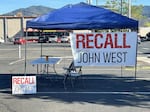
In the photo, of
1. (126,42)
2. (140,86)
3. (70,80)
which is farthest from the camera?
(70,80)

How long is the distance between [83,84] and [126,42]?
2503mm

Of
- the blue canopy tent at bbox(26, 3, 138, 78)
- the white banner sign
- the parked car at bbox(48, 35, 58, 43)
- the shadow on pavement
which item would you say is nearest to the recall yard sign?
the blue canopy tent at bbox(26, 3, 138, 78)

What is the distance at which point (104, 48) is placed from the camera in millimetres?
13828

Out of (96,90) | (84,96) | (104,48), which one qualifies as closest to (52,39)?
(96,90)

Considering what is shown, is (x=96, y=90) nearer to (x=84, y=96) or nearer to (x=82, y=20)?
(x=84, y=96)

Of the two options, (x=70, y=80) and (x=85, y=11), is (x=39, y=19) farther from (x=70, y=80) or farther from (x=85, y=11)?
(x=70, y=80)

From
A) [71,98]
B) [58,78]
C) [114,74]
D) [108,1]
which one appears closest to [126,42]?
[71,98]

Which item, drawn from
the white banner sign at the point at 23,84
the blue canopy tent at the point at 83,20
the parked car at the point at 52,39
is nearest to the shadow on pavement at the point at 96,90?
the white banner sign at the point at 23,84

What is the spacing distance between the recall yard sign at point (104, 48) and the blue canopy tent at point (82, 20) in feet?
0.89

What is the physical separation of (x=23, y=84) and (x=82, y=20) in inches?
107

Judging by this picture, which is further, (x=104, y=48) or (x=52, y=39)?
(x=52, y=39)

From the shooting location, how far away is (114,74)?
63.0 ft

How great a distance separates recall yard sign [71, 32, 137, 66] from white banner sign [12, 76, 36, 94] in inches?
68.2

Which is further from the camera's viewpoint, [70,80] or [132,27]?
[70,80]
